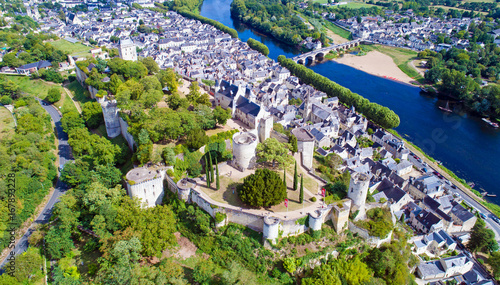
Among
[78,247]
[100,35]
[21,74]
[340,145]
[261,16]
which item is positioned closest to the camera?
[78,247]

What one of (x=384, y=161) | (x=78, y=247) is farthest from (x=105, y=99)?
(x=384, y=161)

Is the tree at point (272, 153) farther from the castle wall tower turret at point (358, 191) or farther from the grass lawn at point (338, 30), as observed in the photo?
the grass lawn at point (338, 30)

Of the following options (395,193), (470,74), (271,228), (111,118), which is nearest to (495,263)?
(395,193)

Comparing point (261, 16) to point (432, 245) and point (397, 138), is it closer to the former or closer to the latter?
point (397, 138)

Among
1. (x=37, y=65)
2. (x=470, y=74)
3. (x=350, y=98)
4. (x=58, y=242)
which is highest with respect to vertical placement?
(x=58, y=242)

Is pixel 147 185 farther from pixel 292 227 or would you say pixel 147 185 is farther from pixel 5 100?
pixel 5 100

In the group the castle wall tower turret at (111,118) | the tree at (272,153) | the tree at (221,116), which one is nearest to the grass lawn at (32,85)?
the castle wall tower turret at (111,118)
